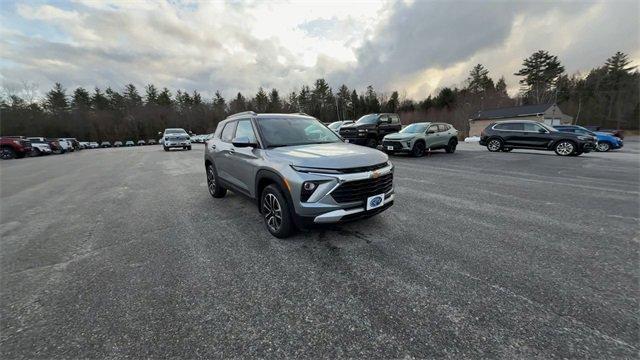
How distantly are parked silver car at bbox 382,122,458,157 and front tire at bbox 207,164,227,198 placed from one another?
941 cm

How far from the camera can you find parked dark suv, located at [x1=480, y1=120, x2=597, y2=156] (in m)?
13.4

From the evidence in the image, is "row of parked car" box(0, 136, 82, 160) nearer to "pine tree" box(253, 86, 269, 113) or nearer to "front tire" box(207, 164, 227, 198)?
"front tire" box(207, 164, 227, 198)

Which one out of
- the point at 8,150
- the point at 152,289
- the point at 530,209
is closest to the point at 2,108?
the point at 8,150

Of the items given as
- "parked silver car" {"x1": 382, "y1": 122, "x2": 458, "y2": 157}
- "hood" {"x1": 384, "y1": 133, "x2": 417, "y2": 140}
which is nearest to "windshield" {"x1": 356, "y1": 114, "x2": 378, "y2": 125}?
"parked silver car" {"x1": 382, "y1": 122, "x2": 458, "y2": 157}

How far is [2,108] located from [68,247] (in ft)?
218

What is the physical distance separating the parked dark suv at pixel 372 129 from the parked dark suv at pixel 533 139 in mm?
5683

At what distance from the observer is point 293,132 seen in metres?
4.60

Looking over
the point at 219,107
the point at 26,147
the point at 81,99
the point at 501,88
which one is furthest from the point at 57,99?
the point at 501,88

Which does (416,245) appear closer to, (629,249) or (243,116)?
(629,249)

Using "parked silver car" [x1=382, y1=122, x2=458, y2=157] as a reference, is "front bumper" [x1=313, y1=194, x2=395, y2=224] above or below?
below

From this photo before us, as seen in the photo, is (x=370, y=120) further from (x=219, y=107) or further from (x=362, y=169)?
(x=219, y=107)

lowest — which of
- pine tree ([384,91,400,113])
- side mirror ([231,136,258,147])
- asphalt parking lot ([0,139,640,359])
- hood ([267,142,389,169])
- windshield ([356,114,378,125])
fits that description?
asphalt parking lot ([0,139,640,359])

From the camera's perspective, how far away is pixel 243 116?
5.10 meters

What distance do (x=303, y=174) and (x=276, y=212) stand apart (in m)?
0.86
